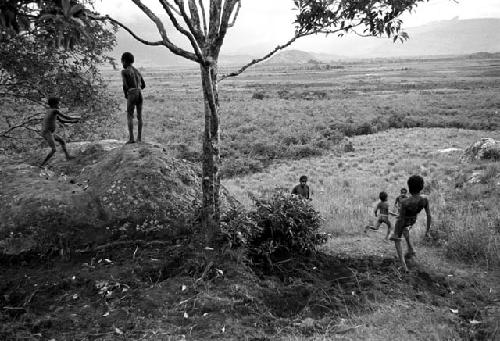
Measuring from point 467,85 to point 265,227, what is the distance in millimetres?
61467

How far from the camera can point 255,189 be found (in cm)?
1728

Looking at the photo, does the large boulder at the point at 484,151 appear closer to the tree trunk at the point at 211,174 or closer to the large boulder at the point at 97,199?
the large boulder at the point at 97,199

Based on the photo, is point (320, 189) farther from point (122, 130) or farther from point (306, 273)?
point (122, 130)

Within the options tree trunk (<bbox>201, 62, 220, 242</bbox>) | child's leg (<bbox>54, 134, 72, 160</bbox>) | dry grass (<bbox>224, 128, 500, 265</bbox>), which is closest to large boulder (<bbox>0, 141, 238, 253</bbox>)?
child's leg (<bbox>54, 134, 72, 160</bbox>)

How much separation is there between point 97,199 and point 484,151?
1823 cm

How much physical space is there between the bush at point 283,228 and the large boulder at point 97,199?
43.2 inches

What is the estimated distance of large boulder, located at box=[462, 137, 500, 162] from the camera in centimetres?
1864

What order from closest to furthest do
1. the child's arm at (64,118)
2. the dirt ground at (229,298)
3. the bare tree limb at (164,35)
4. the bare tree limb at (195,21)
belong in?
1. the dirt ground at (229,298)
2. the bare tree limb at (164,35)
3. the bare tree limb at (195,21)
4. the child's arm at (64,118)

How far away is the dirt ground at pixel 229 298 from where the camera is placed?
5.11 m

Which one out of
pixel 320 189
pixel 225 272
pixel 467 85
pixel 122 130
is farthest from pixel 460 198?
pixel 467 85

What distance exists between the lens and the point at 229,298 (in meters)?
5.75

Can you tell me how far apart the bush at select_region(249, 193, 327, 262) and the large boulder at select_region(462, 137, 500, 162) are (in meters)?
15.1

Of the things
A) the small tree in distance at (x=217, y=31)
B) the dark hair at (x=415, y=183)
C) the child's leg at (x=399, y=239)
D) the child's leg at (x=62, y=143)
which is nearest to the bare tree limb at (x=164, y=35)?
the small tree in distance at (x=217, y=31)

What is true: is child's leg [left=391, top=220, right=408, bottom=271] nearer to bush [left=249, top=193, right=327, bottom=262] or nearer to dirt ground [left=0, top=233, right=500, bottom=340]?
dirt ground [left=0, top=233, right=500, bottom=340]
